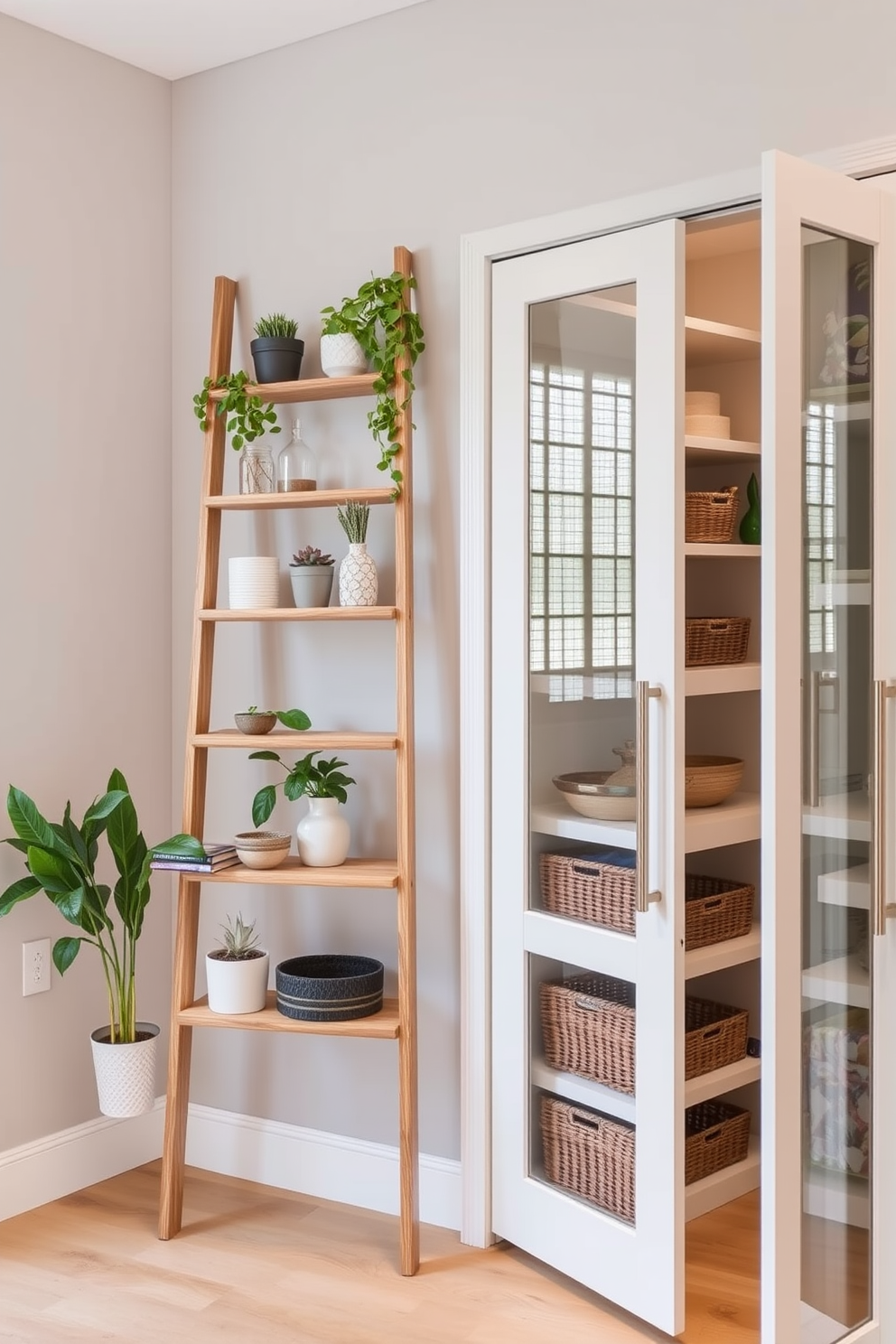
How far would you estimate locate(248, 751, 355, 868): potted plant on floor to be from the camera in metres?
2.96

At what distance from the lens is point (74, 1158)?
3230 millimetres

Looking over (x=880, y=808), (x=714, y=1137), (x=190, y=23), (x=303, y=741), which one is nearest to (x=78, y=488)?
(x=303, y=741)

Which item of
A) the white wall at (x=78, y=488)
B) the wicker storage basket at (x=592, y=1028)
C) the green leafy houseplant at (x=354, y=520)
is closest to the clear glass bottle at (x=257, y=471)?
the green leafy houseplant at (x=354, y=520)

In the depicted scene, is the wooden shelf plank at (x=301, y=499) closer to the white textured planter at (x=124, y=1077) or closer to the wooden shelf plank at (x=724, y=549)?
the wooden shelf plank at (x=724, y=549)

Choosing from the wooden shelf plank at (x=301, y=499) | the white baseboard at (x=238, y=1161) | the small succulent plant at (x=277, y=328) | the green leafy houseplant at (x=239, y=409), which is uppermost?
the small succulent plant at (x=277, y=328)

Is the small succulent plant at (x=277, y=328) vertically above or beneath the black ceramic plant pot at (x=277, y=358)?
above

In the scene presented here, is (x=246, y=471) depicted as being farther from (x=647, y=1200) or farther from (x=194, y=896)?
(x=647, y=1200)

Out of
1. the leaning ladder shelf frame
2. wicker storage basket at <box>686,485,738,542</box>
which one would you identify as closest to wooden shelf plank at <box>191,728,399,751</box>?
the leaning ladder shelf frame

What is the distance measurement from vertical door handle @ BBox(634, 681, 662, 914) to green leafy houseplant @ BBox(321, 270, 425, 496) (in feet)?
2.55

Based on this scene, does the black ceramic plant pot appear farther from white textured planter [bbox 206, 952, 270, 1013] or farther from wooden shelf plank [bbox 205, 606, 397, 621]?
white textured planter [bbox 206, 952, 270, 1013]

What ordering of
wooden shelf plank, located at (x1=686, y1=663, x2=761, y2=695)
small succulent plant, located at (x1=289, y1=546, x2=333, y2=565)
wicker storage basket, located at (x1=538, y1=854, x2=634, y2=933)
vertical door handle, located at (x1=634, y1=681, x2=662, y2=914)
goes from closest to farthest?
vertical door handle, located at (x1=634, y1=681, x2=662, y2=914), wicker storage basket, located at (x1=538, y1=854, x2=634, y2=933), wooden shelf plank, located at (x1=686, y1=663, x2=761, y2=695), small succulent plant, located at (x1=289, y1=546, x2=333, y2=565)

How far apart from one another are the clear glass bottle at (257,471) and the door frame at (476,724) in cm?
52

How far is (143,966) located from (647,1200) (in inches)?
59.8

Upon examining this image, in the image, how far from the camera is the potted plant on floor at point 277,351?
3062mm
